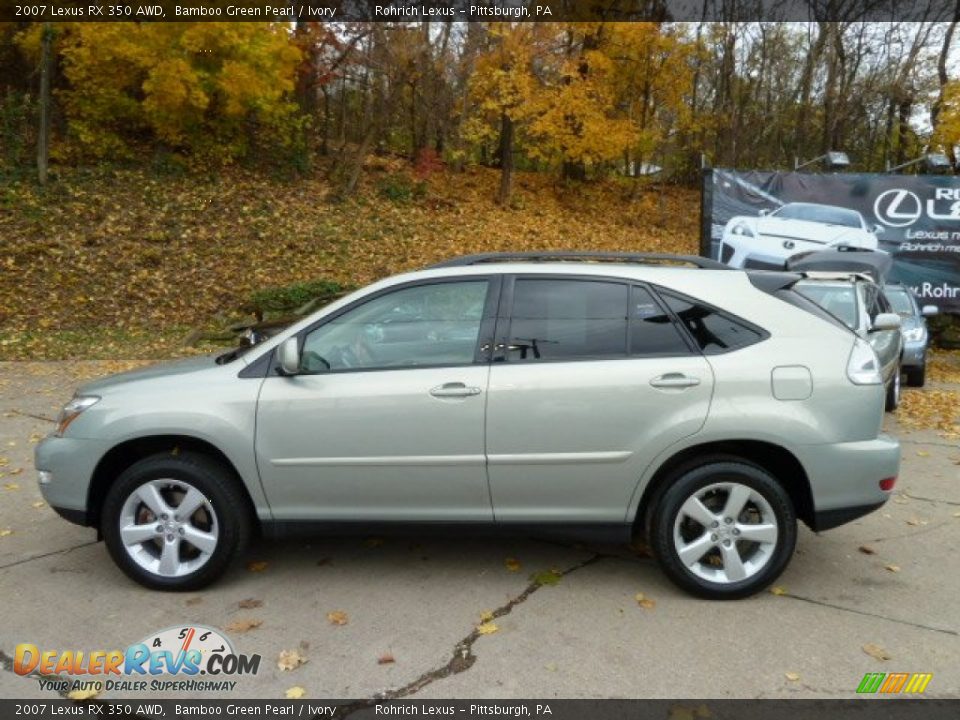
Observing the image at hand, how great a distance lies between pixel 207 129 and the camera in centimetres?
2062

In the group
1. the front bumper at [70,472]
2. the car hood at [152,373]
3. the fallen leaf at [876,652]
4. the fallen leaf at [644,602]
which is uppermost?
the car hood at [152,373]

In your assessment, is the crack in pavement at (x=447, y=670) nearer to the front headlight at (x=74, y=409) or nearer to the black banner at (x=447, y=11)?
the front headlight at (x=74, y=409)

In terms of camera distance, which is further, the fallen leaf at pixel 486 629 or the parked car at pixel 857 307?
the parked car at pixel 857 307

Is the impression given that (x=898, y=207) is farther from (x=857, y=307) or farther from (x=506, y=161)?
(x=506, y=161)

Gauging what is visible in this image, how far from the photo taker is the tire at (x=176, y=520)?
4.05 metres

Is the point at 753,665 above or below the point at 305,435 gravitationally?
below

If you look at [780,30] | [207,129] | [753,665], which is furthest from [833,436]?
[780,30]

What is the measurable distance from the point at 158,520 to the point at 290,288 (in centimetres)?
1129

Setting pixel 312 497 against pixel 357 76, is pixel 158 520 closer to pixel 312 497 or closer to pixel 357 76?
pixel 312 497

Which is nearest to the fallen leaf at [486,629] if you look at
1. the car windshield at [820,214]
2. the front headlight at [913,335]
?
the front headlight at [913,335]

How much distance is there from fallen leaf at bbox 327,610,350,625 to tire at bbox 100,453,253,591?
0.60 metres

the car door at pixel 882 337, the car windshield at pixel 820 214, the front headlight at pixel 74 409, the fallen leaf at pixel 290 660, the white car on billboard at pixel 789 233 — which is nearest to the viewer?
the fallen leaf at pixel 290 660

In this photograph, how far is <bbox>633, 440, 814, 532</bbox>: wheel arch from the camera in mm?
3973

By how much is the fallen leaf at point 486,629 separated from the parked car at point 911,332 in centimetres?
911
